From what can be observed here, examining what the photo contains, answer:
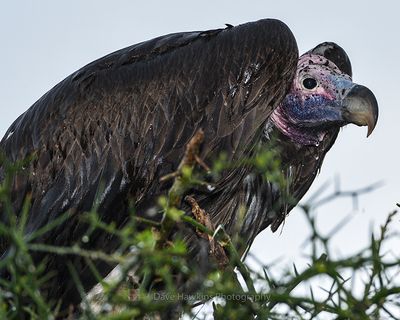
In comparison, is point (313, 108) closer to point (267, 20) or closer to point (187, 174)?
point (267, 20)

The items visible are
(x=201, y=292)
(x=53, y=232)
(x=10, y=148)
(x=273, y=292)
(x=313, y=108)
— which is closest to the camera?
(x=201, y=292)

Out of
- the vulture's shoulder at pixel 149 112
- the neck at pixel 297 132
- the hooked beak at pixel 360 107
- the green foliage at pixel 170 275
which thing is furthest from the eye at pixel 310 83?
the green foliage at pixel 170 275

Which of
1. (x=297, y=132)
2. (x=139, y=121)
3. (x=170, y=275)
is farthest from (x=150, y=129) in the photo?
(x=170, y=275)

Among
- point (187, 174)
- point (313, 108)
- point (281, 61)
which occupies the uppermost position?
point (187, 174)

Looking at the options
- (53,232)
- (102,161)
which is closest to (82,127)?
(102,161)

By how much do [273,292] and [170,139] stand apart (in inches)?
139

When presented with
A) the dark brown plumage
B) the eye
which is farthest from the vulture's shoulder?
the eye

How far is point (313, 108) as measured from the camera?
26.3 feet

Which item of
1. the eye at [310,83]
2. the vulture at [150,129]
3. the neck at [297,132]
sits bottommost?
the neck at [297,132]

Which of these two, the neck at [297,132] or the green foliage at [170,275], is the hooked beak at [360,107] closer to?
the neck at [297,132]

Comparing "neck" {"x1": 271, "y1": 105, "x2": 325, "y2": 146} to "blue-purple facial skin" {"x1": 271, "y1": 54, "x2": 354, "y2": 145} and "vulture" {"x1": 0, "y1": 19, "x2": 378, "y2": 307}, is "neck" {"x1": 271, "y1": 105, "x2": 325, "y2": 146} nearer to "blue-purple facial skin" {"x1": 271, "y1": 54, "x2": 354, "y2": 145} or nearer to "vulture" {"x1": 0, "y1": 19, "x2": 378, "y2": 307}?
"blue-purple facial skin" {"x1": 271, "y1": 54, "x2": 354, "y2": 145}

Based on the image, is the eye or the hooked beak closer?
the hooked beak

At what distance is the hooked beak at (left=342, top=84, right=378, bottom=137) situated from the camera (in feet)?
23.9

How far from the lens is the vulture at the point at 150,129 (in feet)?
22.5
